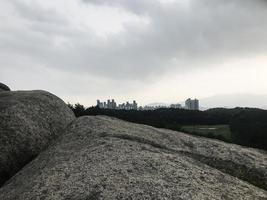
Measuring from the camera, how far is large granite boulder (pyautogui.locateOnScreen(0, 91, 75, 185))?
15742 millimetres

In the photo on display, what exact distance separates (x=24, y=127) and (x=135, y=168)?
5.50 metres

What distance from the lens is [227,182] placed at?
12.1 meters

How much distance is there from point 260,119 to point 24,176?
160916mm

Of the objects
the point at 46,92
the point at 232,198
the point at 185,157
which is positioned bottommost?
the point at 232,198

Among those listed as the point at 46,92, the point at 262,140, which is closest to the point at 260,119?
the point at 262,140

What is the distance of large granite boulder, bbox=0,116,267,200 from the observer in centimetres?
1114

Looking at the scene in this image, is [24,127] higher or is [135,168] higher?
[24,127]

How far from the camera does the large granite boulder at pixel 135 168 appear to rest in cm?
1114

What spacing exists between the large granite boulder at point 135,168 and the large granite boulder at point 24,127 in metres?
1.27

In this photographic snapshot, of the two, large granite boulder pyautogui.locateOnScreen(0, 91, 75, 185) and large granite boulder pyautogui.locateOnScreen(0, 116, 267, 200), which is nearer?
large granite boulder pyautogui.locateOnScreen(0, 116, 267, 200)

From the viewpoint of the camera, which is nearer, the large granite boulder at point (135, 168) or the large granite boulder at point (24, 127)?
the large granite boulder at point (135, 168)

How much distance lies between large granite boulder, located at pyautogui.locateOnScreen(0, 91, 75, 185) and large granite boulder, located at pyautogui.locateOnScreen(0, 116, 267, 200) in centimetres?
127

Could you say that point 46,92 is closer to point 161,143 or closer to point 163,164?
point 161,143

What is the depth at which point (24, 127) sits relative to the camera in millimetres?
16016
